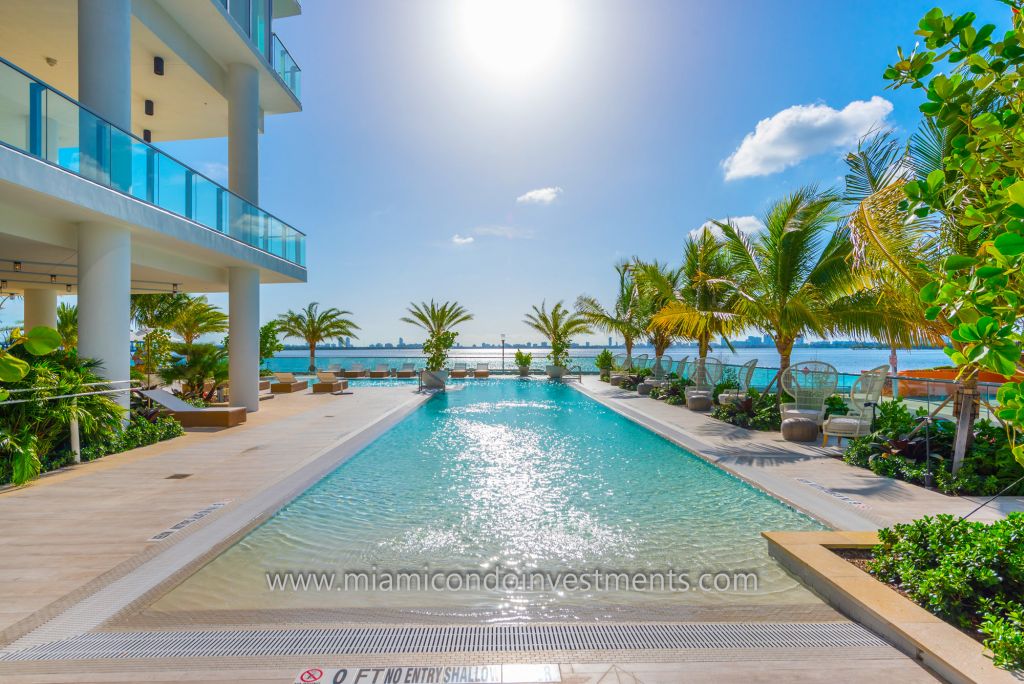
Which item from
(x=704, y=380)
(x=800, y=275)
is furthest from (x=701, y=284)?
(x=800, y=275)

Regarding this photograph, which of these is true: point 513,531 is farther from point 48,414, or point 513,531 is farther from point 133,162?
point 133,162

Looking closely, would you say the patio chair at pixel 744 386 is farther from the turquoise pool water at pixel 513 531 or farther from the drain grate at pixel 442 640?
the drain grate at pixel 442 640

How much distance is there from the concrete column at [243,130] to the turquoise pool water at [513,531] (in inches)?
327

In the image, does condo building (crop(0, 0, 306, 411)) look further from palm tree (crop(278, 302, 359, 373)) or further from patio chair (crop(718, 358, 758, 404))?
palm tree (crop(278, 302, 359, 373))

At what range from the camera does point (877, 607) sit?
3.01m

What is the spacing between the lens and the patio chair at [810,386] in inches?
348

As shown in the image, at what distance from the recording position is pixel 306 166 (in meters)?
19.4

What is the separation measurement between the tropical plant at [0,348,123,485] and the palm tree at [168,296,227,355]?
1223 centimetres

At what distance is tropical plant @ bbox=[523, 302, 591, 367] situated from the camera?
25.8 m

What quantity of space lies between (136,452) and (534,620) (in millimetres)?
7832

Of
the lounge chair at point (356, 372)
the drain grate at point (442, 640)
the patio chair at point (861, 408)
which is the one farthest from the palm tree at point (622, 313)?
the drain grate at point (442, 640)

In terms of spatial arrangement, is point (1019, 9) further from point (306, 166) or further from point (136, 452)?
point (306, 166)

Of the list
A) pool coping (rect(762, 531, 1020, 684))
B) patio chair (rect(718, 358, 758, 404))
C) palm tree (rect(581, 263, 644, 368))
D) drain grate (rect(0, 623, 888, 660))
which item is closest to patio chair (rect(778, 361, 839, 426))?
patio chair (rect(718, 358, 758, 404))

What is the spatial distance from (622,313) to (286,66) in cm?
1528
